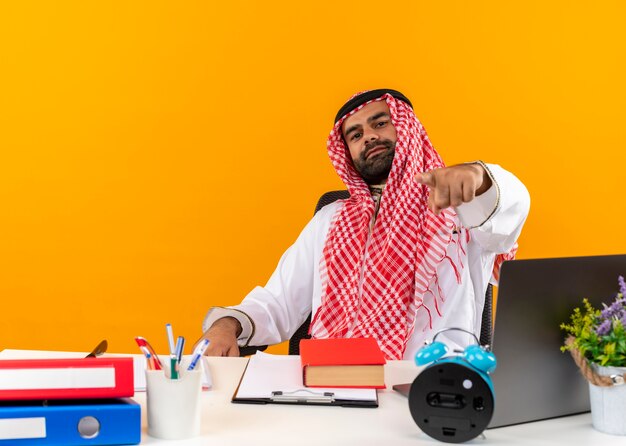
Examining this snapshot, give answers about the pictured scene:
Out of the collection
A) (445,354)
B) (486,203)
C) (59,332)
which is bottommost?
(59,332)

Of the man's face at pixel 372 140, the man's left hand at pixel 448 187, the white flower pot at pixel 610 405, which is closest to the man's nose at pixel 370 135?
the man's face at pixel 372 140

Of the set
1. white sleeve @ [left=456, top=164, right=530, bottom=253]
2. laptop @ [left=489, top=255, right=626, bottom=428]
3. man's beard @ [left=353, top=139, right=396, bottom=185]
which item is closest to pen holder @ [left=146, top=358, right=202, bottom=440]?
laptop @ [left=489, top=255, right=626, bottom=428]

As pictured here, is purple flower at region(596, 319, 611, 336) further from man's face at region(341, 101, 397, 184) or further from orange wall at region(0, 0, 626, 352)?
orange wall at region(0, 0, 626, 352)

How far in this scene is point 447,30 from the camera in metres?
3.27

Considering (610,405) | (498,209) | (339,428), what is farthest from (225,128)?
(610,405)

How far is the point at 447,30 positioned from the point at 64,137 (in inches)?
68.4

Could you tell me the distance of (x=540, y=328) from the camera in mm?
1121

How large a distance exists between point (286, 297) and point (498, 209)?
86 cm

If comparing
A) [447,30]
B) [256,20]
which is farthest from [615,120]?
[256,20]

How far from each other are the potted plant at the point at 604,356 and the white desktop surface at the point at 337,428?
3 cm

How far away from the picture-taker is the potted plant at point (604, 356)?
1.07m

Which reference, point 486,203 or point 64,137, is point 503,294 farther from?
point 64,137

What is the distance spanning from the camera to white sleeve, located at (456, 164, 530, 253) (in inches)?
71.1

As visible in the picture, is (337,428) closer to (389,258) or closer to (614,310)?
(614,310)
